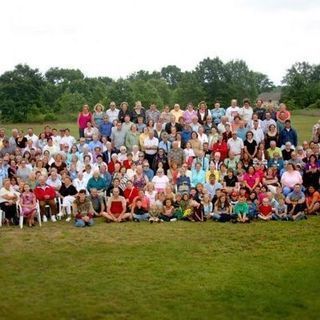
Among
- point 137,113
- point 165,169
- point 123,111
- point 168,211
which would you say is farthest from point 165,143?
point 168,211

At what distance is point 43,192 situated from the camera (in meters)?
12.8

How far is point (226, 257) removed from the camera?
9.14m

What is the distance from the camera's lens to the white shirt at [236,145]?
14430mm

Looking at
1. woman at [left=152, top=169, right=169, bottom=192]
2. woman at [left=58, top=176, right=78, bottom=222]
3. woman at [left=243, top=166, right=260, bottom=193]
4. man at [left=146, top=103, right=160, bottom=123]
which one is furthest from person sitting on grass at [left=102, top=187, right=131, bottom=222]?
man at [left=146, top=103, right=160, bottom=123]

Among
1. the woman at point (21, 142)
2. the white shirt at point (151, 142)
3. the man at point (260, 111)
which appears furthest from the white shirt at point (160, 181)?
the woman at point (21, 142)

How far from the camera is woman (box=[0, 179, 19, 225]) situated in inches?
481

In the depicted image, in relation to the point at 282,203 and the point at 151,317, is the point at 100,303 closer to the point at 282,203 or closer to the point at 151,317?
the point at 151,317

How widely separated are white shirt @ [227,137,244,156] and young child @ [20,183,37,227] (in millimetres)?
5537

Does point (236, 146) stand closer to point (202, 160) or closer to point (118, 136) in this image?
point (202, 160)

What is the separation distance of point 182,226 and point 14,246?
147 inches

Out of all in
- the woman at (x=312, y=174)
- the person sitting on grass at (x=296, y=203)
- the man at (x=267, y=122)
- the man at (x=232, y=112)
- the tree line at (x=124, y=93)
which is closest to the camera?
the person sitting on grass at (x=296, y=203)

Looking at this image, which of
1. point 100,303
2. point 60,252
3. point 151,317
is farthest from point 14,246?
point 151,317

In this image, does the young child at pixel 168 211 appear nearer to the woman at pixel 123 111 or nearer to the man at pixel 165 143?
the man at pixel 165 143

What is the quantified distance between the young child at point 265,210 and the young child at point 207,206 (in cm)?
118
